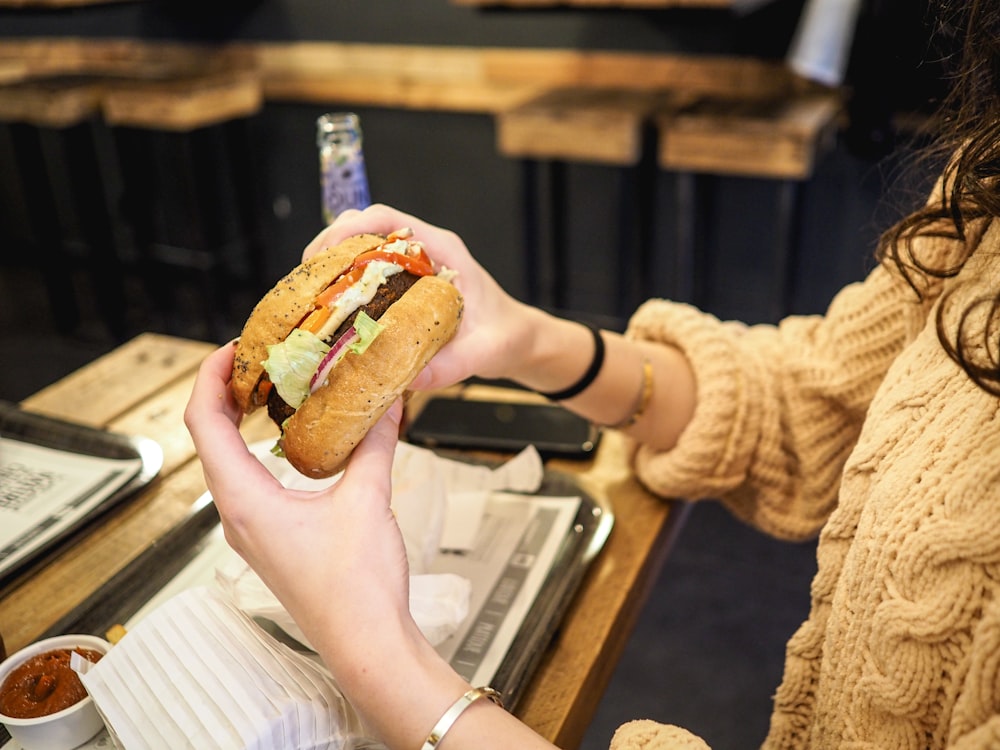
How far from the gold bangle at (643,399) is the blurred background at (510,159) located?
1010 millimetres

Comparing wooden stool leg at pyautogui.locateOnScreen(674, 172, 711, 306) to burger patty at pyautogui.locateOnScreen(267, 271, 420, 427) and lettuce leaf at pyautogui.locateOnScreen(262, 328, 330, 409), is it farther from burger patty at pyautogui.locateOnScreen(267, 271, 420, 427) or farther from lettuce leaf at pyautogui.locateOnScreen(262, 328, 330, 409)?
lettuce leaf at pyautogui.locateOnScreen(262, 328, 330, 409)

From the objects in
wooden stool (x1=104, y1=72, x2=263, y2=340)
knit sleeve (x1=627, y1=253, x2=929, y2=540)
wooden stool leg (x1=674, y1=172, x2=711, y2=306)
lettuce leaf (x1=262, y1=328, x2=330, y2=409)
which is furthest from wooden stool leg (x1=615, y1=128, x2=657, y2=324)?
lettuce leaf (x1=262, y1=328, x2=330, y2=409)

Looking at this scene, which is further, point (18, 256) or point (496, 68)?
point (18, 256)

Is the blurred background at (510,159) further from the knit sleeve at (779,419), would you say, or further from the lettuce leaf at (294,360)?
the lettuce leaf at (294,360)

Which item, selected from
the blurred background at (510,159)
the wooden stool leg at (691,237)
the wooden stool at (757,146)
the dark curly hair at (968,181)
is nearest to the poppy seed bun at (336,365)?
the dark curly hair at (968,181)

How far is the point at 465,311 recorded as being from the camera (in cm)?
112

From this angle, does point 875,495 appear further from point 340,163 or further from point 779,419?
point 340,163

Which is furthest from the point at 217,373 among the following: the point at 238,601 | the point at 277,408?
the point at 238,601

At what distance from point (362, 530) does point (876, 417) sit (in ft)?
1.69

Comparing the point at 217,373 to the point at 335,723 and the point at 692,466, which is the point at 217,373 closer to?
the point at 335,723

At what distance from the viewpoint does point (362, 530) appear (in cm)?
76

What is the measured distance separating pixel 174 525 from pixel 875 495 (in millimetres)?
839

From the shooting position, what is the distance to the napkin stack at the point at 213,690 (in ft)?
2.51

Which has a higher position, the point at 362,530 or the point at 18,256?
the point at 362,530
